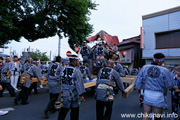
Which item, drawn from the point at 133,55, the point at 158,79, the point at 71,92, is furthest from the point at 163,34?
the point at 71,92

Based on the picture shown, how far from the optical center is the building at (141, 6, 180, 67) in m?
13.1

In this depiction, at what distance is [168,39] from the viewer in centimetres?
1372

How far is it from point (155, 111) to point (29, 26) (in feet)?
42.7

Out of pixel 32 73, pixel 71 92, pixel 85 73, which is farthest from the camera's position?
pixel 85 73

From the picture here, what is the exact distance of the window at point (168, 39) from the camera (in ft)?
43.1

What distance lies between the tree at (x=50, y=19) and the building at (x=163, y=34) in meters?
6.77

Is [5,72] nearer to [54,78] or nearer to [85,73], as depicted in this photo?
[54,78]

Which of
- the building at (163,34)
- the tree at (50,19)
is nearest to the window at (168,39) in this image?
the building at (163,34)

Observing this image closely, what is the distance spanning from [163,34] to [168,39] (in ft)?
2.70

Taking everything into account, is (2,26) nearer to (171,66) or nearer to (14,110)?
(14,110)

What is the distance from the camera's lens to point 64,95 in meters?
3.11

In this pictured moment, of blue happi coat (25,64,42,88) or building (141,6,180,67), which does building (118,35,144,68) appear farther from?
blue happi coat (25,64,42,88)

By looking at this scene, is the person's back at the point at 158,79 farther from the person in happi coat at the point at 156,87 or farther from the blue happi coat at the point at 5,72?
the blue happi coat at the point at 5,72

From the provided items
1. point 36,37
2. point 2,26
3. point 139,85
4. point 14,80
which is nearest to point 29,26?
point 36,37
